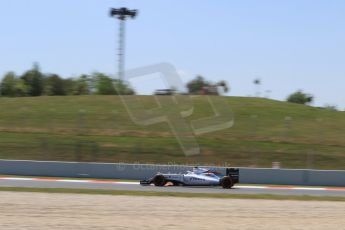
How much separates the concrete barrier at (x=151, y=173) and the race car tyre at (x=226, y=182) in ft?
12.1

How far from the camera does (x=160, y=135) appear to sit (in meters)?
27.6

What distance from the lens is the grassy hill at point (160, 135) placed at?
24375 mm

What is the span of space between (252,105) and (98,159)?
1387cm

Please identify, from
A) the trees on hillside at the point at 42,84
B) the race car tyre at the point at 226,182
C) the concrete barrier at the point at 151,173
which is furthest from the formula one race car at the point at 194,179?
the trees on hillside at the point at 42,84

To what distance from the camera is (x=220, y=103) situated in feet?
123

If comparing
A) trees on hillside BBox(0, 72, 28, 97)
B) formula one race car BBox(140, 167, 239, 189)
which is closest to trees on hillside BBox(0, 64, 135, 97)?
trees on hillside BBox(0, 72, 28, 97)

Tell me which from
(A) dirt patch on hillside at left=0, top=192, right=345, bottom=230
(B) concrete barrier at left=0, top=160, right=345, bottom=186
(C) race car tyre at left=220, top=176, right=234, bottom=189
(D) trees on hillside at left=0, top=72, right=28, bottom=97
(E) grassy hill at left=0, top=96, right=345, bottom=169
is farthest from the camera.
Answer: (D) trees on hillside at left=0, top=72, right=28, bottom=97

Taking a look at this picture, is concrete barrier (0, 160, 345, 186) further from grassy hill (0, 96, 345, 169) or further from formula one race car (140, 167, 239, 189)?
formula one race car (140, 167, 239, 189)

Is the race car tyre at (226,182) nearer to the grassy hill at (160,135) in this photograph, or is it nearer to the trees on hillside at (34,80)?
the grassy hill at (160,135)

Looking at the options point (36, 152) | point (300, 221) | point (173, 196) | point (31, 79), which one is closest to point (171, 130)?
point (36, 152)

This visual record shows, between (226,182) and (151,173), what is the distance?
14.3 ft

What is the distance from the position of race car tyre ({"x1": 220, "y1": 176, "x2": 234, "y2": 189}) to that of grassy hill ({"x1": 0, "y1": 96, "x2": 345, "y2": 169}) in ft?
21.3

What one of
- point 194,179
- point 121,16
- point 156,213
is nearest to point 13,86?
point 121,16

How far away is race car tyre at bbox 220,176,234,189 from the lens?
1741 centimetres
